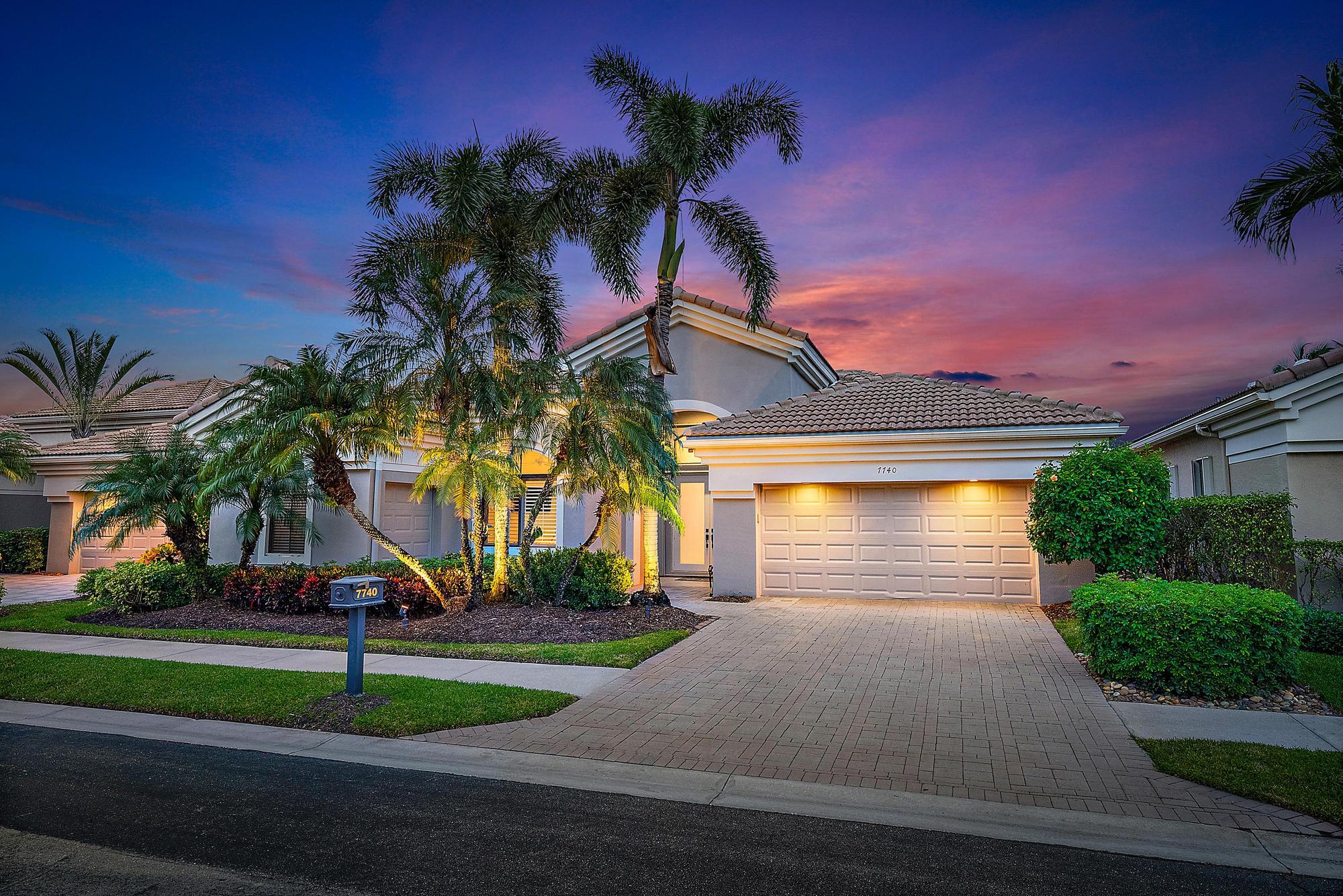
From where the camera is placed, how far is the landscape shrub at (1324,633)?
9836mm

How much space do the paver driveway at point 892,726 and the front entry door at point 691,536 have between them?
862cm

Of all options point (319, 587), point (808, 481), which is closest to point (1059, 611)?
Result: point (808, 481)

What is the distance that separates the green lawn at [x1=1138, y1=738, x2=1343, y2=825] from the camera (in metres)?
4.98

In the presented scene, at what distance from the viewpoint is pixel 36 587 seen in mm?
18672

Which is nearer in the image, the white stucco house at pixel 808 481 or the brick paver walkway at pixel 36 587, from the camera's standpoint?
the white stucco house at pixel 808 481

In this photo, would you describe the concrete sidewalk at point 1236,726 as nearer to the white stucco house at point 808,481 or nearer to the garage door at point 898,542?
the white stucco house at point 808,481

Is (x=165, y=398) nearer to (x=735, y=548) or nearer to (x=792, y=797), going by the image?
(x=735, y=548)

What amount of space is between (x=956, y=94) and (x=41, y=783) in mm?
15990

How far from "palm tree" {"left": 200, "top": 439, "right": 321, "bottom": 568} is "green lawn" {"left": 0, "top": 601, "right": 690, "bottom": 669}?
8.45 ft

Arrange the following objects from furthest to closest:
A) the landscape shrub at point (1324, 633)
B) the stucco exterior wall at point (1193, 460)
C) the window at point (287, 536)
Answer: the window at point (287, 536) < the stucco exterior wall at point (1193, 460) < the landscape shrub at point (1324, 633)

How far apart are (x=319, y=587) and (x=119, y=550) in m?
12.2

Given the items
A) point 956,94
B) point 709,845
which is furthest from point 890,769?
point 956,94

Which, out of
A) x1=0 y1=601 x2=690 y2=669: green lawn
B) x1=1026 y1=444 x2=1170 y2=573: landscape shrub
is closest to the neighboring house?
x1=1026 y1=444 x2=1170 y2=573: landscape shrub

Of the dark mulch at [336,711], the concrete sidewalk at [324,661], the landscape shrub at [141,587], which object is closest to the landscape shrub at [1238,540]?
the concrete sidewalk at [324,661]
